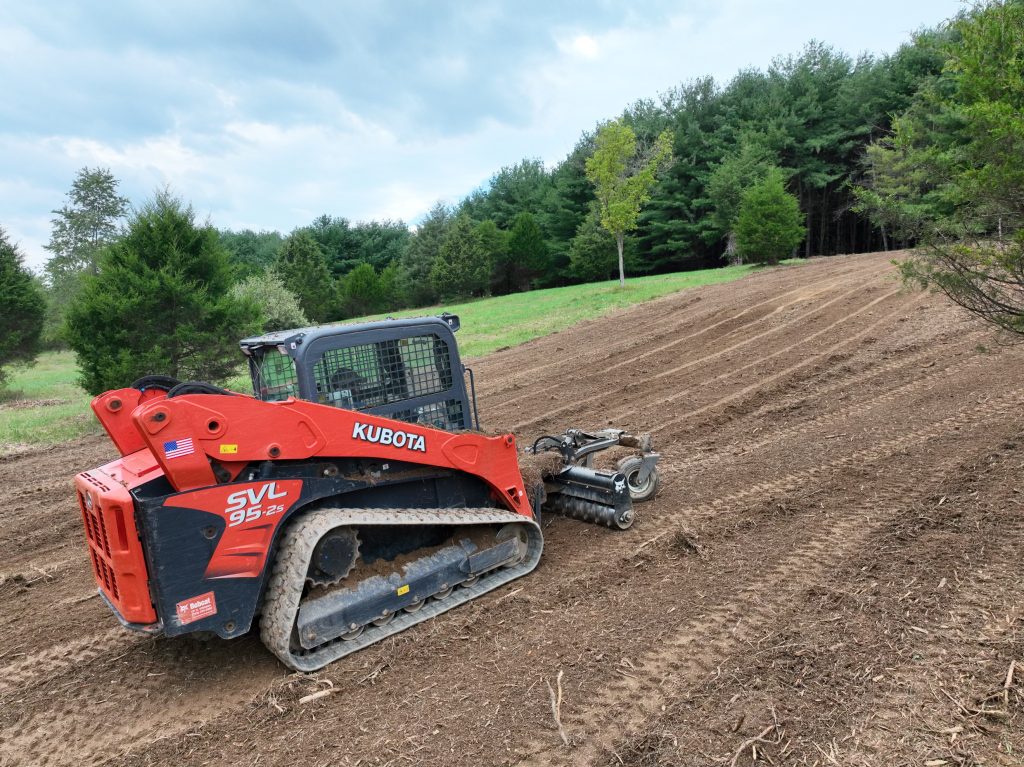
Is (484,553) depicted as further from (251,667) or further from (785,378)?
(785,378)

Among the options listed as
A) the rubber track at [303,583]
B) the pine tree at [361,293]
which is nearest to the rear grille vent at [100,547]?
the rubber track at [303,583]

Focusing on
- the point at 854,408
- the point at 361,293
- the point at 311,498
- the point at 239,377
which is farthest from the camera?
the point at 361,293

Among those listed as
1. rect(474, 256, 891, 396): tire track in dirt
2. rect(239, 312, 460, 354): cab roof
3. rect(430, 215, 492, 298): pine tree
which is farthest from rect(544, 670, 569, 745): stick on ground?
rect(430, 215, 492, 298): pine tree

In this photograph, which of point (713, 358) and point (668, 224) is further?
point (668, 224)

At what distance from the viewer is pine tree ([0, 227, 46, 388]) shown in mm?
23016

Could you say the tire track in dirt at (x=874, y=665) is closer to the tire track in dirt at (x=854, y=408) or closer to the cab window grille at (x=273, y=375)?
the tire track in dirt at (x=854, y=408)

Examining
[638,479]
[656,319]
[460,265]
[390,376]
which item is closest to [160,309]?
[390,376]

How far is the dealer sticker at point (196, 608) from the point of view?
3.85m

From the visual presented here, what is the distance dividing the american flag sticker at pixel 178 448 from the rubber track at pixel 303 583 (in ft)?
2.81

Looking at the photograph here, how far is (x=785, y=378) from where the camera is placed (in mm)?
11336

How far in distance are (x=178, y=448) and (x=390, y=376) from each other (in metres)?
1.76

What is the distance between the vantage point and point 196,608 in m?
3.89

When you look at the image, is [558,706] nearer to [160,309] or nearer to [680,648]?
[680,648]

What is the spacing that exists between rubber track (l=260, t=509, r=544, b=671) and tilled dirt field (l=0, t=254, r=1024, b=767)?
112 millimetres
